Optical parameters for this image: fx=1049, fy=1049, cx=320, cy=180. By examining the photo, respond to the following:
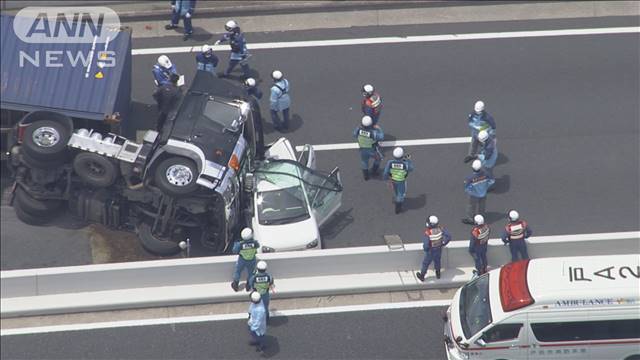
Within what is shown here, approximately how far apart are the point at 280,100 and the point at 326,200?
3233 mm

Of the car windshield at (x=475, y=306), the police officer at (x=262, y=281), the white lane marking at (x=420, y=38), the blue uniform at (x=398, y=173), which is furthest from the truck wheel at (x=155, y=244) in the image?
the white lane marking at (x=420, y=38)

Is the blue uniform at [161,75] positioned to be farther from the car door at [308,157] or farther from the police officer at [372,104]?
the police officer at [372,104]

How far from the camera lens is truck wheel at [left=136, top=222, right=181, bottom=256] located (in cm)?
2098

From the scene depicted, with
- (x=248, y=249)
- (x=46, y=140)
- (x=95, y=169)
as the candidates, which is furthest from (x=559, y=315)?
(x=46, y=140)

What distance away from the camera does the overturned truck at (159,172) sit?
20516 mm

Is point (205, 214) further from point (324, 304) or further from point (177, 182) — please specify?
point (324, 304)

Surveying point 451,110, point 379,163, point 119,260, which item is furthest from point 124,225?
point 451,110

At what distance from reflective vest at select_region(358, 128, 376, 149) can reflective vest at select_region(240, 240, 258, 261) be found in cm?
392

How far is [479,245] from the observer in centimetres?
1980

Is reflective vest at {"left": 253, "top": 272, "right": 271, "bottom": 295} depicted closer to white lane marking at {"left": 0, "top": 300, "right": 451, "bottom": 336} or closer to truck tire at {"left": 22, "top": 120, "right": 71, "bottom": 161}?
white lane marking at {"left": 0, "top": 300, "right": 451, "bottom": 336}

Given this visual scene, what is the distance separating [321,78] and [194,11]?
4.31 metres

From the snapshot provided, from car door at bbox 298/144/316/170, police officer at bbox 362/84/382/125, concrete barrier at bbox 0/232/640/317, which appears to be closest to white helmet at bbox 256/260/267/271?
concrete barrier at bbox 0/232/640/317

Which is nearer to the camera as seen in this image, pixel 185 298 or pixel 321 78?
pixel 185 298

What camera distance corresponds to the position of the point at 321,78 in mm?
25719
